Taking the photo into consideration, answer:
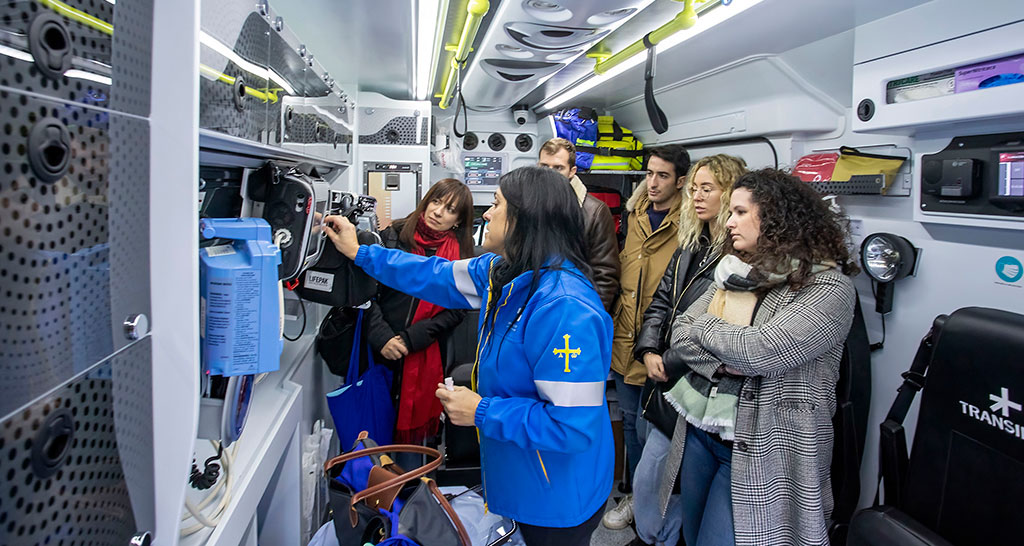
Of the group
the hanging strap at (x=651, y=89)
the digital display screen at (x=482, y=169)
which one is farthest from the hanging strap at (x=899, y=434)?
the digital display screen at (x=482, y=169)

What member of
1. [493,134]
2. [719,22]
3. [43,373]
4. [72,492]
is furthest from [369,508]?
[493,134]

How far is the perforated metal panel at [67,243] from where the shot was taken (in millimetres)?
501

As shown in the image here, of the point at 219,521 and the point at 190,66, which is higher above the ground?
the point at 190,66

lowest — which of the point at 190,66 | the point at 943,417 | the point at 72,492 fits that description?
the point at 943,417

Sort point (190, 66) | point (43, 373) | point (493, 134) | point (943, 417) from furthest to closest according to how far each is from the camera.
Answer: point (493, 134)
point (943, 417)
point (190, 66)
point (43, 373)

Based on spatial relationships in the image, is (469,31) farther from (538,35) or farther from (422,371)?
(422,371)

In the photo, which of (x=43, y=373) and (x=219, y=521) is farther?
(x=219, y=521)

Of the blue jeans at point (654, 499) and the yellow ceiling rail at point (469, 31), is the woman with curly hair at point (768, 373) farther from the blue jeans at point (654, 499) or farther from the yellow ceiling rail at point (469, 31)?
the yellow ceiling rail at point (469, 31)

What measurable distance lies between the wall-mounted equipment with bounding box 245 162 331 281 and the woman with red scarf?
1.27m

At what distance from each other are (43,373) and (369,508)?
4.12ft

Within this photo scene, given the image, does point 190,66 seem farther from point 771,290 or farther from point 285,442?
point 771,290

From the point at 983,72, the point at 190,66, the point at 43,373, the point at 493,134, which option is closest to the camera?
the point at 43,373

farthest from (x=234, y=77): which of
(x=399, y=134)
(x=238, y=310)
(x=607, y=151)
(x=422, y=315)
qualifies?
(x=607, y=151)

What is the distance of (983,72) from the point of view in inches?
67.5
